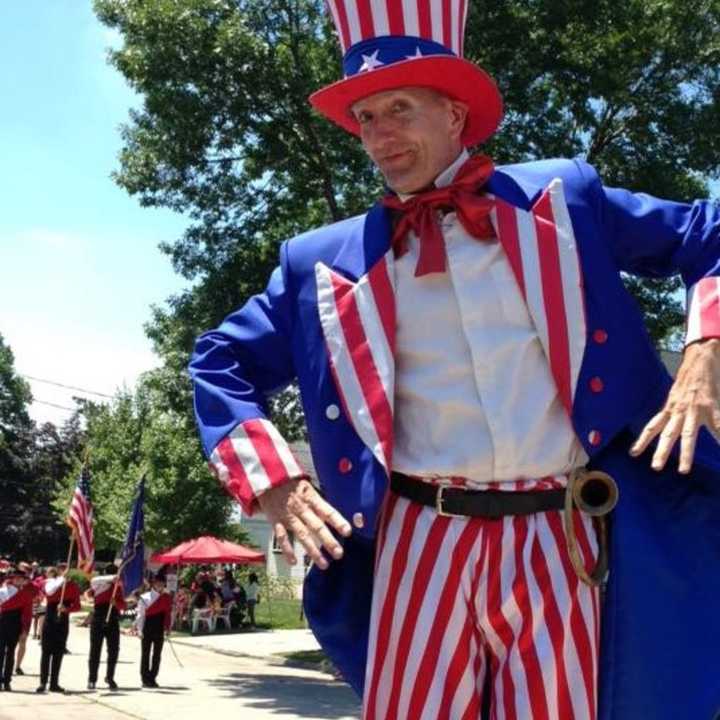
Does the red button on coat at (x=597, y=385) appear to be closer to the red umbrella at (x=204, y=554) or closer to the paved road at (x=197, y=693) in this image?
the paved road at (x=197, y=693)

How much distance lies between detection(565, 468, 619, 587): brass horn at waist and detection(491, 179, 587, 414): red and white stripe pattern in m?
0.15

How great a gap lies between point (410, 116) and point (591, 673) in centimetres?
123

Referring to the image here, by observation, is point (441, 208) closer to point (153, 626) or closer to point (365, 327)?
point (365, 327)

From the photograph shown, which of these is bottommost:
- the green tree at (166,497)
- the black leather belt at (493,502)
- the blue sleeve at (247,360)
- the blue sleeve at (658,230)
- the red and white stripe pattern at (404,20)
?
the black leather belt at (493,502)

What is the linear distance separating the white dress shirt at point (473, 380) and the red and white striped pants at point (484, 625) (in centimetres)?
12

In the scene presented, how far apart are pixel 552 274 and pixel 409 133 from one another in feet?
1.45

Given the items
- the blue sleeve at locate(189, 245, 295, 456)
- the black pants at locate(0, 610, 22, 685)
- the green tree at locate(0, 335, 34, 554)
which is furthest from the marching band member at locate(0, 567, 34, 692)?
the green tree at locate(0, 335, 34, 554)

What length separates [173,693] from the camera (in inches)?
593

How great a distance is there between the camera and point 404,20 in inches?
101

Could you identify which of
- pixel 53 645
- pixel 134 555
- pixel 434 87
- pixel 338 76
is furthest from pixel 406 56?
pixel 134 555

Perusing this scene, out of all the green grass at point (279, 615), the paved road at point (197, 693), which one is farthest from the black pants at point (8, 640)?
the green grass at point (279, 615)

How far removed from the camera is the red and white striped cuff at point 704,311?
92.5 inches

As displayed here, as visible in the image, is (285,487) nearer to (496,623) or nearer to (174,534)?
(496,623)

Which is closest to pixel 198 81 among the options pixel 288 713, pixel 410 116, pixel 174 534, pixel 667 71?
pixel 667 71
